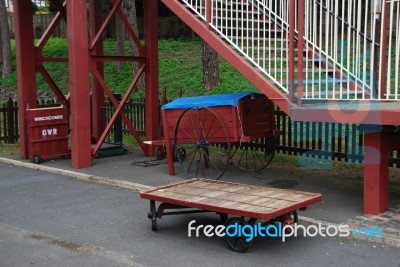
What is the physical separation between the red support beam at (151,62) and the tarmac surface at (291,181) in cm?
92

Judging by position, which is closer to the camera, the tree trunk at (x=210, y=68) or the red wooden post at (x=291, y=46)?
the red wooden post at (x=291, y=46)

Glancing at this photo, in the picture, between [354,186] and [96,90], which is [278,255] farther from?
[96,90]

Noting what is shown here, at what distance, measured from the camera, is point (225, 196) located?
605 centimetres

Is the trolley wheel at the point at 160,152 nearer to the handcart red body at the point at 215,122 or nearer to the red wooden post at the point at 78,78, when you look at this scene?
the handcart red body at the point at 215,122

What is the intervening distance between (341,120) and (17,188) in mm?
5463

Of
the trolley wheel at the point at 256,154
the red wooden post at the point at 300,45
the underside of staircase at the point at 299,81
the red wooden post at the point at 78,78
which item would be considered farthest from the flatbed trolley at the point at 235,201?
the red wooden post at the point at 78,78

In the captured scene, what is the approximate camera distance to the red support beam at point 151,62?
11453mm

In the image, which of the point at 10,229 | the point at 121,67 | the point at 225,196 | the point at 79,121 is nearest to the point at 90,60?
the point at 79,121

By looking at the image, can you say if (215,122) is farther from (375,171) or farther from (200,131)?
(375,171)

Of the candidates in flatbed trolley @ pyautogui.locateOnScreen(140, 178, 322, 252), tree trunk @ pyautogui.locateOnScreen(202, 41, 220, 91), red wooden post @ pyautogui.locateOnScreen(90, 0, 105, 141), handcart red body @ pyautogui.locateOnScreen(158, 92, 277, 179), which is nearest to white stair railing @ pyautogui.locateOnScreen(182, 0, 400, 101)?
handcart red body @ pyautogui.locateOnScreen(158, 92, 277, 179)

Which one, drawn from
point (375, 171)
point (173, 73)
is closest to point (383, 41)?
point (375, 171)

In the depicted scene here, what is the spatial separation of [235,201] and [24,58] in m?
7.40

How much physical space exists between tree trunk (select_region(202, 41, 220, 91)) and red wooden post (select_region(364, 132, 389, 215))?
37.5 feet

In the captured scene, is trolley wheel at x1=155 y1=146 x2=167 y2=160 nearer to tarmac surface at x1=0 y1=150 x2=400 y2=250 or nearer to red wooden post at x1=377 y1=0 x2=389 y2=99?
tarmac surface at x1=0 y1=150 x2=400 y2=250
